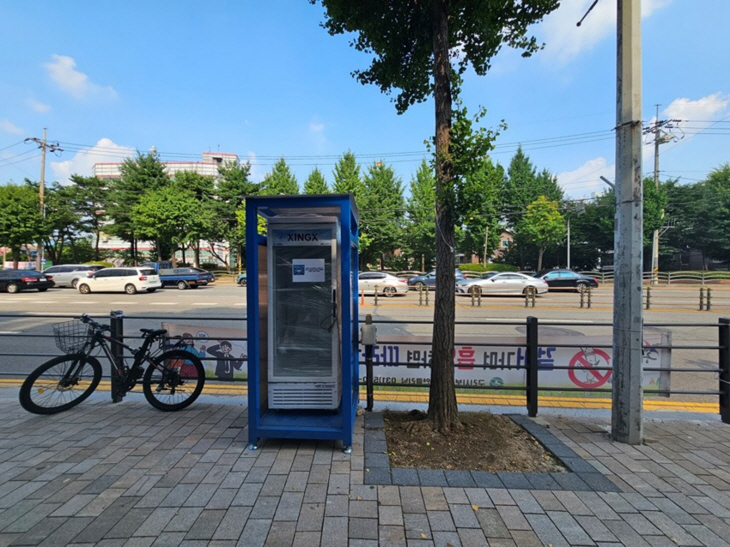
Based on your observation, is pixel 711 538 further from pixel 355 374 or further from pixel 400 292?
pixel 400 292

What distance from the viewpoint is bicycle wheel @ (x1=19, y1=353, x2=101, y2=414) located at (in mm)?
4285

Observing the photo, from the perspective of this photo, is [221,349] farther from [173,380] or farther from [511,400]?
[511,400]

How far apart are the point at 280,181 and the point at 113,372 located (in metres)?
36.5

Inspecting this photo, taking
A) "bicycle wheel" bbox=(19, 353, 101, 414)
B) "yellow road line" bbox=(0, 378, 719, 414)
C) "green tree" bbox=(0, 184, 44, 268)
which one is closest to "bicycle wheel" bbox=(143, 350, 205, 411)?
"bicycle wheel" bbox=(19, 353, 101, 414)

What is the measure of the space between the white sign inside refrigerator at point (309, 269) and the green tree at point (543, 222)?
43065 millimetres

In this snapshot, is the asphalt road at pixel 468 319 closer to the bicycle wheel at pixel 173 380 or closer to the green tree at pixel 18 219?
the bicycle wheel at pixel 173 380

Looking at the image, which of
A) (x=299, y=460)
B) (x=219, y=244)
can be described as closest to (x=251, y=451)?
(x=299, y=460)

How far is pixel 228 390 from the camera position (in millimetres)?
5828

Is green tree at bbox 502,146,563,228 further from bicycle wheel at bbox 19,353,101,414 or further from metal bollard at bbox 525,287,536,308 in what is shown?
bicycle wheel at bbox 19,353,101,414

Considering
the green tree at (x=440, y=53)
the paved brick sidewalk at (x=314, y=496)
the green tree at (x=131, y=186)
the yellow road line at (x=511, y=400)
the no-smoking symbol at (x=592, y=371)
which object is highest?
the green tree at (x=131, y=186)

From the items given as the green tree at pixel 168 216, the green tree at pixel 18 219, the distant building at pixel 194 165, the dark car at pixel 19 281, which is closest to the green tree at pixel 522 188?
the green tree at pixel 168 216

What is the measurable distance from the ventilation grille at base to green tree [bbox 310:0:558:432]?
1077mm

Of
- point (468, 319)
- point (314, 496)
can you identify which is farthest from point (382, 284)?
point (314, 496)

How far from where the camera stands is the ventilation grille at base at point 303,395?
3.87 metres
